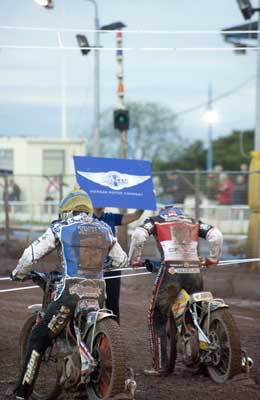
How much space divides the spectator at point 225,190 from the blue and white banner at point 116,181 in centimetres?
833

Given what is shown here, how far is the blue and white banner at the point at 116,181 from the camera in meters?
10.2

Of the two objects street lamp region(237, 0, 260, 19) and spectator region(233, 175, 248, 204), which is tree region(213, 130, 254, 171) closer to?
spectator region(233, 175, 248, 204)

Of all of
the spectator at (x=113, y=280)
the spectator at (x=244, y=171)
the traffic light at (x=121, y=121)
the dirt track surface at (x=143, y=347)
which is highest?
the traffic light at (x=121, y=121)

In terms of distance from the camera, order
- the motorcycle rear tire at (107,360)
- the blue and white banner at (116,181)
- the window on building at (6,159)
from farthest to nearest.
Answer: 1. the window on building at (6,159)
2. the blue and white banner at (116,181)
3. the motorcycle rear tire at (107,360)

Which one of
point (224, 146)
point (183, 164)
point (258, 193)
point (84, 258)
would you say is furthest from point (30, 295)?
point (224, 146)

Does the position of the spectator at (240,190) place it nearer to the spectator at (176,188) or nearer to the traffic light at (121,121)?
the spectator at (176,188)

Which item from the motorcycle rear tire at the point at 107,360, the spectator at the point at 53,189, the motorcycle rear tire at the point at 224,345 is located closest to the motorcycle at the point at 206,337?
the motorcycle rear tire at the point at 224,345

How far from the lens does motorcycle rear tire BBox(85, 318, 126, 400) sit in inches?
267

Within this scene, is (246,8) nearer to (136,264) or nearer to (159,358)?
(136,264)

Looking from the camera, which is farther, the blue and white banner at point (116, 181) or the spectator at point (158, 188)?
the spectator at point (158, 188)

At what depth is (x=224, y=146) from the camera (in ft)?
218

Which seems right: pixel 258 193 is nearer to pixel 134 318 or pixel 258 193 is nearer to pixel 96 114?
pixel 134 318

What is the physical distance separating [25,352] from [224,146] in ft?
195

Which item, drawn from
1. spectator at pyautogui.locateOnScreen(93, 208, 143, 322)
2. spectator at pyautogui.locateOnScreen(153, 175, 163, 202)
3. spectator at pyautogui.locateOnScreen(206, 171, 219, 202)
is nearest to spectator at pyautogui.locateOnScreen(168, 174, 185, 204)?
spectator at pyautogui.locateOnScreen(153, 175, 163, 202)
